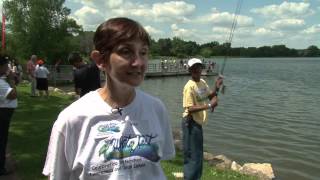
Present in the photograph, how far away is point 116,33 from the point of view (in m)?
2.45

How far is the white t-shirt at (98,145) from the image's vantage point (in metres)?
2.47

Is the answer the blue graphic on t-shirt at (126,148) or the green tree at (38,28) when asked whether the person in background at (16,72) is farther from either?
the green tree at (38,28)

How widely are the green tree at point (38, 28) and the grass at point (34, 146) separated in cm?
3406

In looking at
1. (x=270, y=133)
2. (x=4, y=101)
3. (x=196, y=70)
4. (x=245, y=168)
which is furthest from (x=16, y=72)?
(x=196, y=70)

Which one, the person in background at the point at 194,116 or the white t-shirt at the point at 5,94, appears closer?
the person in background at the point at 194,116

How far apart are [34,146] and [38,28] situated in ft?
138

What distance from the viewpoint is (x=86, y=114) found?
2502mm

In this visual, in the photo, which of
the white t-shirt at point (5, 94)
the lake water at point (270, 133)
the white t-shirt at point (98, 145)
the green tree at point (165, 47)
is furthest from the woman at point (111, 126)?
the green tree at point (165, 47)

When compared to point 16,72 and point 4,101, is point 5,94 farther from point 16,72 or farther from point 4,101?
point 16,72

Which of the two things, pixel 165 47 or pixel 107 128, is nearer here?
pixel 107 128

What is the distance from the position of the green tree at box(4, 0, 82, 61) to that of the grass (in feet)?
112

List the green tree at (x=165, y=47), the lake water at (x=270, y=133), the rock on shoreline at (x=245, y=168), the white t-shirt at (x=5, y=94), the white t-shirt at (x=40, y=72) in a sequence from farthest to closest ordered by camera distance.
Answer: the green tree at (x=165, y=47) → the white t-shirt at (x=40, y=72) → the lake water at (x=270, y=133) → the rock on shoreline at (x=245, y=168) → the white t-shirt at (x=5, y=94)

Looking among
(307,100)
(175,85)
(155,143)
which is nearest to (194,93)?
(155,143)

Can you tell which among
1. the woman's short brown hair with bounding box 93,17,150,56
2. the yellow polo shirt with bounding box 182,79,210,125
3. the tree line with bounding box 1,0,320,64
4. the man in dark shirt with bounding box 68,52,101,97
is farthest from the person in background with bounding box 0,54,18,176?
the tree line with bounding box 1,0,320,64
